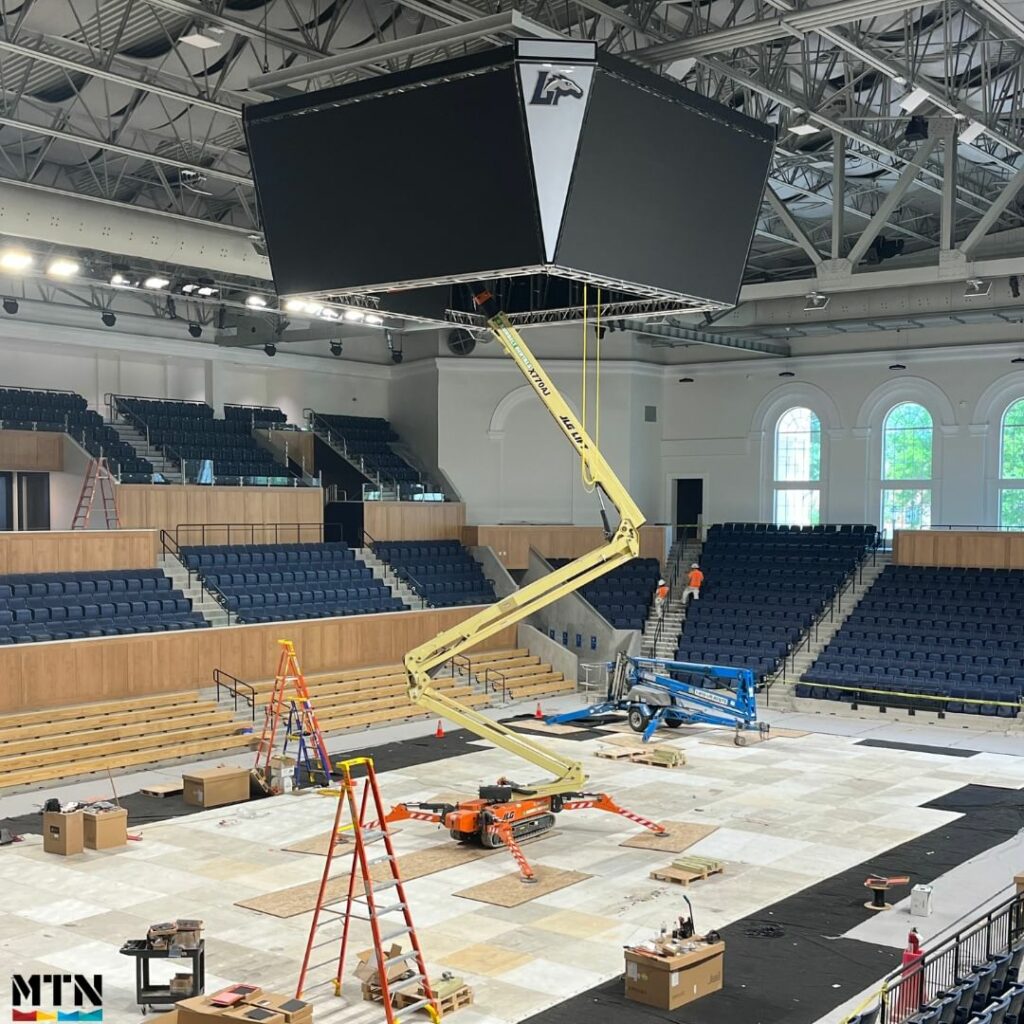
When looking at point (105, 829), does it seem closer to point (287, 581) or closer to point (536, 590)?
point (536, 590)

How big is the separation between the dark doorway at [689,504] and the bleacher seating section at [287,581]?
13282 mm

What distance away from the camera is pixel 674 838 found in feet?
69.6

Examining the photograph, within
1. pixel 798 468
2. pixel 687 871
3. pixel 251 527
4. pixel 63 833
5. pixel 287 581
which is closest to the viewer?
pixel 687 871

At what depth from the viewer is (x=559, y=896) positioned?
18.2m

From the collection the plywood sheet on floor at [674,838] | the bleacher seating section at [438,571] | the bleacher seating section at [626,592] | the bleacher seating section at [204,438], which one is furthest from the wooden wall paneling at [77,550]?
the plywood sheet on floor at [674,838]

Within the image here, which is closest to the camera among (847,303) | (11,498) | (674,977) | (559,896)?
(674,977)

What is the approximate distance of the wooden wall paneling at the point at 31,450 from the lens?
1404 inches

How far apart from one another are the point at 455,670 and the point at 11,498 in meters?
13.9

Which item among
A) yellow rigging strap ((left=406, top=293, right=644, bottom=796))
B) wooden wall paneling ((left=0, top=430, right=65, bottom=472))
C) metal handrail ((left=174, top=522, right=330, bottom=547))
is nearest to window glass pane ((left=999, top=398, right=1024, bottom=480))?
metal handrail ((left=174, top=522, right=330, bottom=547))

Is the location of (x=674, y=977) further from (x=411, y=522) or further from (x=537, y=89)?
(x=411, y=522)

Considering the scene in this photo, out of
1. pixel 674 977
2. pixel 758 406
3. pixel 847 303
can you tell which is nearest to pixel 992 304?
pixel 847 303

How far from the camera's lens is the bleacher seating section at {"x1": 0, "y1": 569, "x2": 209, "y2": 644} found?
28023 mm

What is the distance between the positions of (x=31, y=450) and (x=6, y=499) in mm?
2200

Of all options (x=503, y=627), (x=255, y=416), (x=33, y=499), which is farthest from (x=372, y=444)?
(x=503, y=627)
